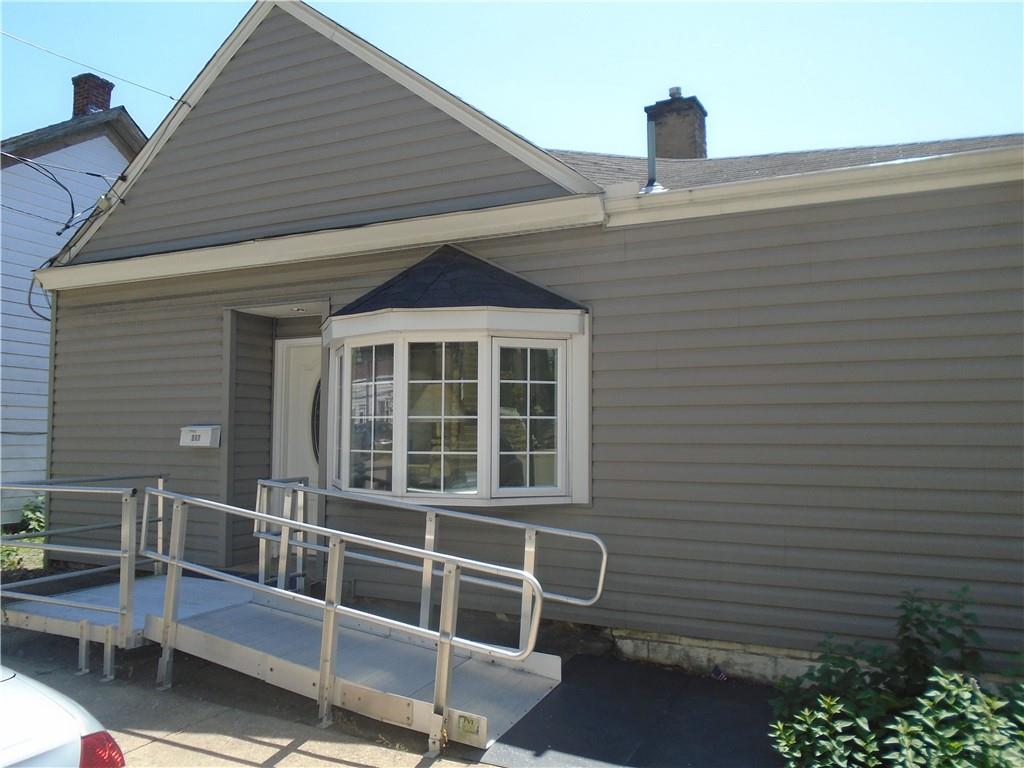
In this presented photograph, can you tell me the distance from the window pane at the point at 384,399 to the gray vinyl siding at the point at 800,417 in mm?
1199

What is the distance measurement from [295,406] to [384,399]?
7.41ft

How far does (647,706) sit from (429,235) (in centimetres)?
401

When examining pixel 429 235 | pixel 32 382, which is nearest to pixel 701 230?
pixel 429 235

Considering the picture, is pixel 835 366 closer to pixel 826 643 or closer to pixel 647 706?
pixel 826 643

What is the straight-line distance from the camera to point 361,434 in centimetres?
595

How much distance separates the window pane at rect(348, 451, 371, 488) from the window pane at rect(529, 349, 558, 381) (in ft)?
5.29

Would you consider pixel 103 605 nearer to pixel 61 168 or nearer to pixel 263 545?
pixel 263 545

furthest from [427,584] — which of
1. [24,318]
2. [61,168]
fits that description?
[61,168]

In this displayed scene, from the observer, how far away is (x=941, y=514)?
4.43 meters

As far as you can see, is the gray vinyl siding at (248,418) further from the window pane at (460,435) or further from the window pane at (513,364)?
the window pane at (513,364)

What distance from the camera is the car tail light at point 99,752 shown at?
2401 millimetres

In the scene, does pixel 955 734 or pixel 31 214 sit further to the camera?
pixel 31 214

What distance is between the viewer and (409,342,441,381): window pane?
5.55m

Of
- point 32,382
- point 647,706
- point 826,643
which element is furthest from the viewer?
point 32,382
